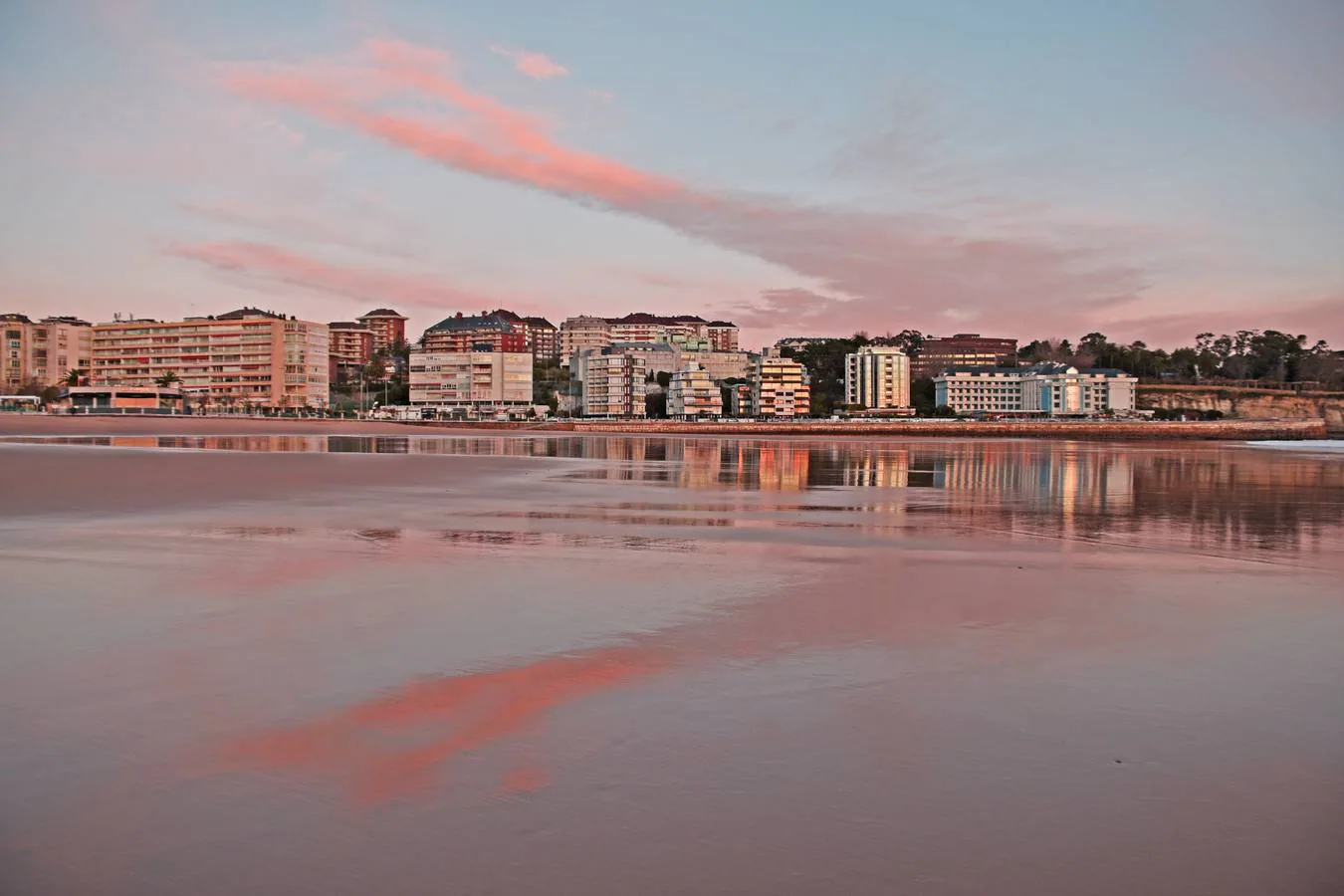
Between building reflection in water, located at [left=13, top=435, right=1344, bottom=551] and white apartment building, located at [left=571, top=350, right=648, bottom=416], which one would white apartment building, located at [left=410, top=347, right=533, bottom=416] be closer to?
white apartment building, located at [left=571, top=350, right=648, bottom=416]

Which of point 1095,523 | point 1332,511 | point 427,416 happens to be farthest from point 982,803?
point 427,416

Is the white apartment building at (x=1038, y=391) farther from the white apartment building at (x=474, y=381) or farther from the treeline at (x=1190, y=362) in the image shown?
the white apartment building at (x=474, y=381)

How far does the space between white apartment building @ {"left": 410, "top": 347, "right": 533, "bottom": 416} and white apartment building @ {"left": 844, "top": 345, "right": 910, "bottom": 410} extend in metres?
49.7

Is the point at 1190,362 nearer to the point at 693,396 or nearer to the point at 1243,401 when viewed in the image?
the point at 1243,401

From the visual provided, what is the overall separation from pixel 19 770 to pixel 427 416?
12866cm

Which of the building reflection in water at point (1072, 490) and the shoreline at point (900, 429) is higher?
the shoreline at point (900, 429)

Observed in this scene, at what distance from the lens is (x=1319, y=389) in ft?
531

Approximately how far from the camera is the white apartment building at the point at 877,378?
14725 cm

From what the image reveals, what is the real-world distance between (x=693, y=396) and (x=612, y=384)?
1371cm

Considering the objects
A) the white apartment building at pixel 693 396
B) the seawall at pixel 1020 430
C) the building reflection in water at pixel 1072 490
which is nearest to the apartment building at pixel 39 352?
the white apartment building at pixel 693 396

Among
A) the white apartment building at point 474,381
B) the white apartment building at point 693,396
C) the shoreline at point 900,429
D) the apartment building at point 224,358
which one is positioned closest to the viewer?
the shoreline at point 900,429

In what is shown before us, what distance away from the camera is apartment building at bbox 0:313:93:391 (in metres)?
146

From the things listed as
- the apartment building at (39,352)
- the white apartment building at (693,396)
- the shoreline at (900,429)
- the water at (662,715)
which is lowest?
the water at (662,715)

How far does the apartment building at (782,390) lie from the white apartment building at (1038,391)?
31569 mm
